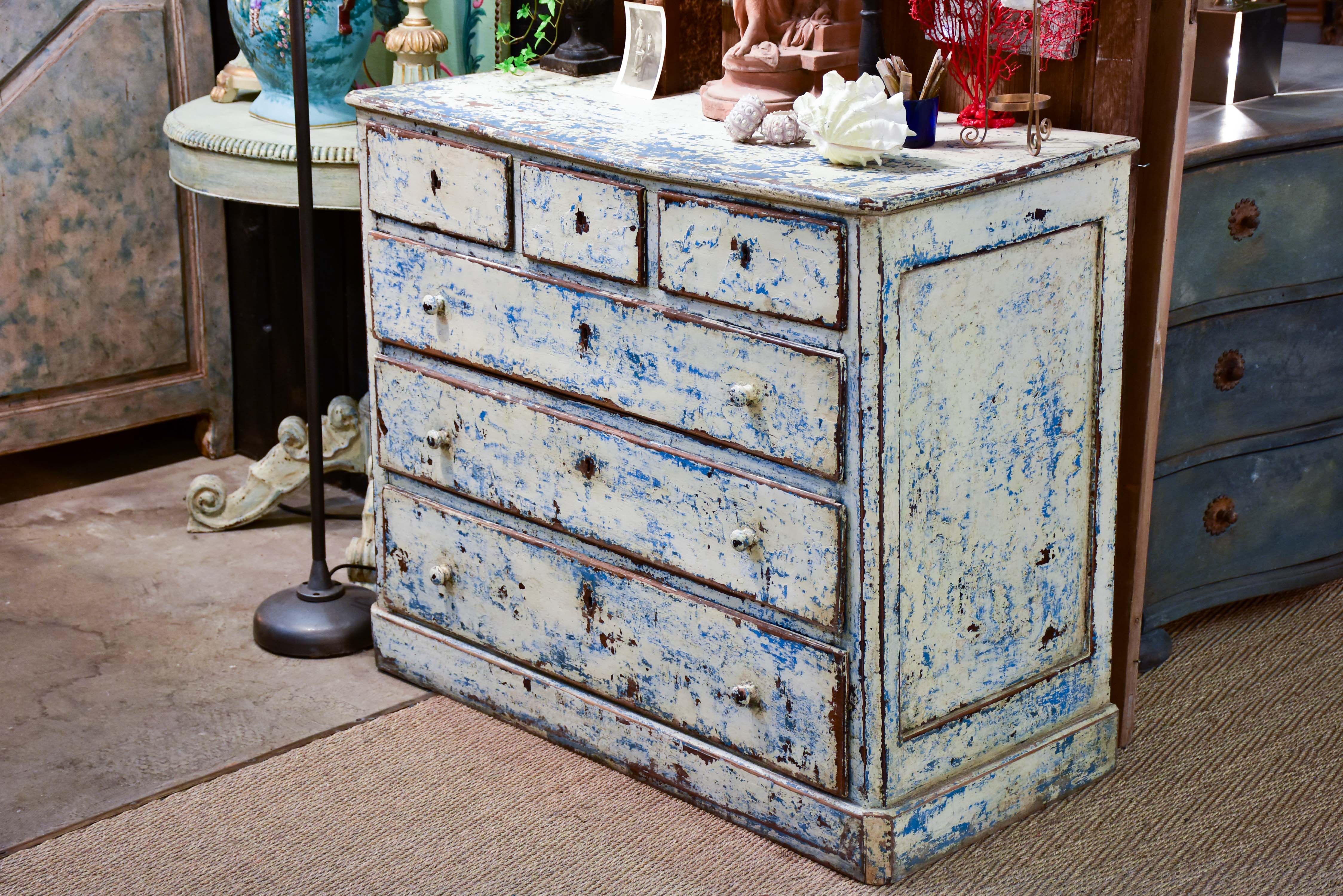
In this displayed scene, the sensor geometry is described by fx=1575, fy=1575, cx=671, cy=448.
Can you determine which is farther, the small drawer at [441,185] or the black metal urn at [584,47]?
the black metal urn at [584,47]

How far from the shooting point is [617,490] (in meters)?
2.51

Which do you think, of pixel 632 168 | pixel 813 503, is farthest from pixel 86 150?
pixel 813 503

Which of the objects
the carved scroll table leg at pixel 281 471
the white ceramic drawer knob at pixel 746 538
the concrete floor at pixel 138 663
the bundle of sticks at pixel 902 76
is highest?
the bundle of sticks at pixel 902 76

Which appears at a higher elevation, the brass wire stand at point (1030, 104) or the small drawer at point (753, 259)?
the brass wire stand at point (1030, 104)

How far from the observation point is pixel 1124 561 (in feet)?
8.68

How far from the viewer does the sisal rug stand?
2.36 meters

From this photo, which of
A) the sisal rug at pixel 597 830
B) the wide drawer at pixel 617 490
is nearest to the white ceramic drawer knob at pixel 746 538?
the wide drawer at pixel 617 490

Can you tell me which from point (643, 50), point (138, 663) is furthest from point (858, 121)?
point (138, 663)

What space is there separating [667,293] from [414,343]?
2.05ft

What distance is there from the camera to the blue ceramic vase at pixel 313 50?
3.11 meters

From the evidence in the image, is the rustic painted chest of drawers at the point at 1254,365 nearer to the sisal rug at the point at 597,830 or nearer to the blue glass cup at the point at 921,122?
the sisal rug at the point at 597,830

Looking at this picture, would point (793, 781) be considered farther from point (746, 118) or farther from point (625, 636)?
point (746, 118)

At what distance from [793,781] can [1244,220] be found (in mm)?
1297

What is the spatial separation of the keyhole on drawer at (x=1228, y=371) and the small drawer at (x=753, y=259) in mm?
1095
